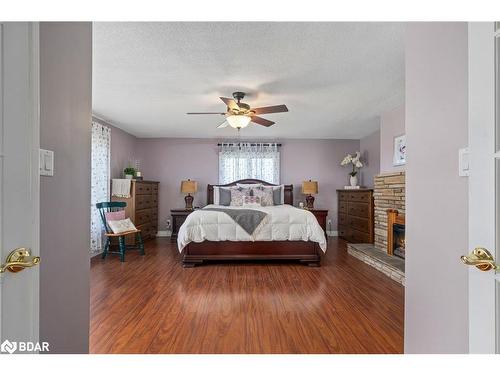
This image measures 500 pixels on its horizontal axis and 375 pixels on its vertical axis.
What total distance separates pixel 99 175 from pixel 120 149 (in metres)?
0.96

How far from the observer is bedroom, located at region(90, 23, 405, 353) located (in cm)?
197

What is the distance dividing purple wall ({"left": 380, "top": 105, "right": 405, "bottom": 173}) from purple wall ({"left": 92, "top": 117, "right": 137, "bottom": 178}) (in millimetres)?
4664

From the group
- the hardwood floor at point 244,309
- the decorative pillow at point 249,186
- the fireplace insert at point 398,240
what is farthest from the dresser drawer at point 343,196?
the hardwood floor at point 244,309

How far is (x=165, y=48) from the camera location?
7.22 feet

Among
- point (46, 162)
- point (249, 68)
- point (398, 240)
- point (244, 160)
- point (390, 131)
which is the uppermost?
point (249, 68)

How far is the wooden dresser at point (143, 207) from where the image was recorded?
4738mm

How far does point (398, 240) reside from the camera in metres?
3.62

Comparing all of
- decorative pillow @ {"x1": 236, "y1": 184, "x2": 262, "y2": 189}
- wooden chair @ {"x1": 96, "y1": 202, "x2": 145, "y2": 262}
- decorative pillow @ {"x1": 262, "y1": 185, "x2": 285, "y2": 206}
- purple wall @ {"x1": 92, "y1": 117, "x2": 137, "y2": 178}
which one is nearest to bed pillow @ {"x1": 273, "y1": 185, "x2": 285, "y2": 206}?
decorative pillow @ {"x1": 262, "y1": 185, "x2": 285, "y2": 206}

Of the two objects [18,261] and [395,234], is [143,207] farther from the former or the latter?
[18,261]

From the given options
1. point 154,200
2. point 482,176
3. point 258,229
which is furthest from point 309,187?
point 482,176

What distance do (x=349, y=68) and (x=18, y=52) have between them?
102 inches

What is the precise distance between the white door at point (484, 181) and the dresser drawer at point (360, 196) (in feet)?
13.5

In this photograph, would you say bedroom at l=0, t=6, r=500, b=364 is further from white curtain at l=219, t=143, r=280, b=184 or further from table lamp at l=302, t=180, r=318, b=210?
white curtain at l=219, t=143, r=280, b=184
